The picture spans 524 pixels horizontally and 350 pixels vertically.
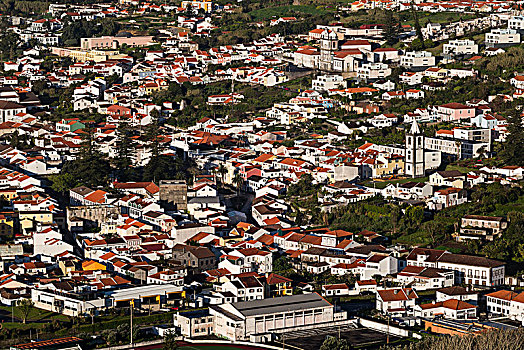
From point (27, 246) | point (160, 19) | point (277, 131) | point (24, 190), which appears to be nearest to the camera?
point (27, 246)

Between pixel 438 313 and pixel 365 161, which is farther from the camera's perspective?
pixel 365 161

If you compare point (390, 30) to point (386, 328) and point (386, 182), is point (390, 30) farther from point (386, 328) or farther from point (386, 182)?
→ point (386, 328)

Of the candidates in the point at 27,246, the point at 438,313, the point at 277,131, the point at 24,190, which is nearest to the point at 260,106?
the point at 277,131

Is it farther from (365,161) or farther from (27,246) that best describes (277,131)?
(27,246)

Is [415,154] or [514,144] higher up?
[514,144]

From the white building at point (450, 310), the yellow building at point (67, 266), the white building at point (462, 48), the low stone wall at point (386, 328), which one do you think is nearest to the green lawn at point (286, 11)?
the white building at point (462, 48)

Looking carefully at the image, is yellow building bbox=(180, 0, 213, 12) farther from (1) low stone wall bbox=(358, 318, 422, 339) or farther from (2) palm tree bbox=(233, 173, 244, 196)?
(1) low stone wall bbox=(358, 318, 422, 339)

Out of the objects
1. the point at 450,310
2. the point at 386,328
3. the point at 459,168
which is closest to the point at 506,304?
the point at 450,310
